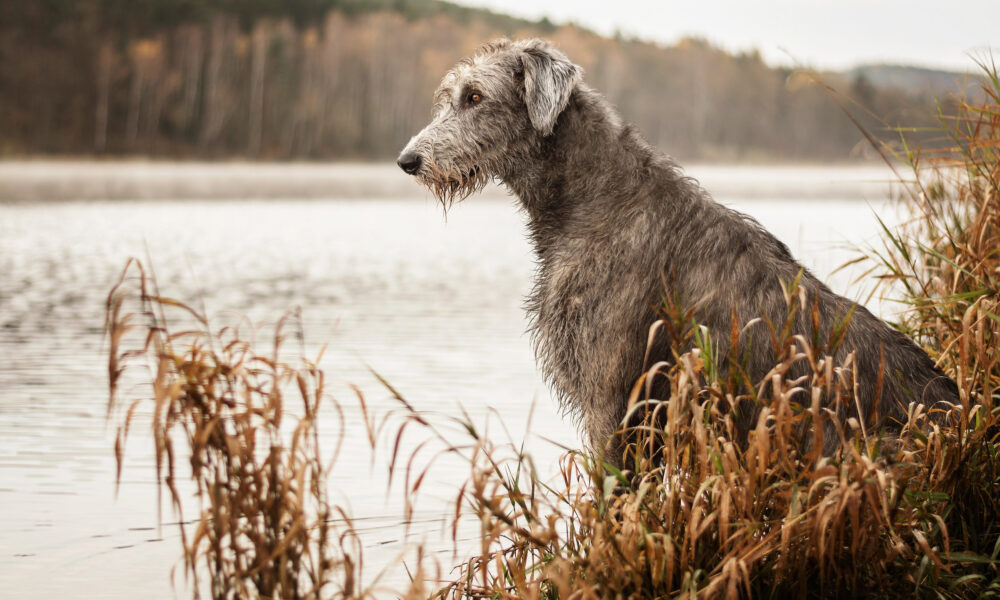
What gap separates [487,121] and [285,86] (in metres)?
79.9

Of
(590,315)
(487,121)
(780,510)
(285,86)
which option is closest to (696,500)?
(780,510)

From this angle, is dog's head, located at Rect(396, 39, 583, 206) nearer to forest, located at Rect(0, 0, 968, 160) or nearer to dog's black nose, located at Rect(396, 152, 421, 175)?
dog's black nose, located at Rect(396, 152, 421, 175)

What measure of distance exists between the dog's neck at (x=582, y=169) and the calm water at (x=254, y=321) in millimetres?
818

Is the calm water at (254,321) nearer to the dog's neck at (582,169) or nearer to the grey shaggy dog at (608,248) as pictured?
the grey shaggy dog at (608,248)

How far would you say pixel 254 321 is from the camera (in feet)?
40.1

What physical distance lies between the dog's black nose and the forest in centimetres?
5735

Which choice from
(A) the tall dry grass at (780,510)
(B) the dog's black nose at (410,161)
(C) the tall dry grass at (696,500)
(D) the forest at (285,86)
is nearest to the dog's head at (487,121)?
(B) the dog's black nose at (410,161)

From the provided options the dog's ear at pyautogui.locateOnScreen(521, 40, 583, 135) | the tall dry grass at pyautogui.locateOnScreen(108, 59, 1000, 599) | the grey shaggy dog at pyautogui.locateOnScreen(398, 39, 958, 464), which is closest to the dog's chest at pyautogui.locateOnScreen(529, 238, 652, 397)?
the grey shaggy dog at pyautogui.locateOnScreen(398, 39, 958, 464)

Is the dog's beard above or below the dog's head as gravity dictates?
below

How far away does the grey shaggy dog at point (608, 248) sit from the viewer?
13.3ft

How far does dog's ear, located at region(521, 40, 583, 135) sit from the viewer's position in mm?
4598

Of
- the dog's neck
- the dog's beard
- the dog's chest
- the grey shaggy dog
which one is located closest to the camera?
the grey shaggy dog

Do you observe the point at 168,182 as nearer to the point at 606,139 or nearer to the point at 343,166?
the point at 343,166

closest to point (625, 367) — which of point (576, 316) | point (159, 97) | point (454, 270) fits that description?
point (576, 316)
